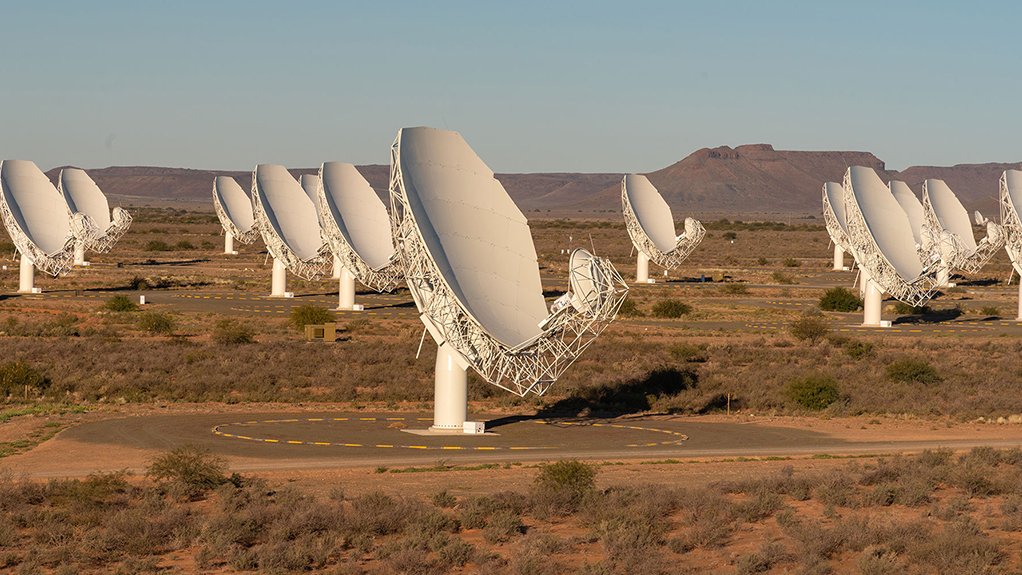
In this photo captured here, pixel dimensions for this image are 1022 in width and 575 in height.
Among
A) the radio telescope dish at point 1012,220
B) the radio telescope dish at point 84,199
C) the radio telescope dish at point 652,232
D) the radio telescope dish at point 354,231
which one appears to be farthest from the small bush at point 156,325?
the radio telescope dish at point 652,232

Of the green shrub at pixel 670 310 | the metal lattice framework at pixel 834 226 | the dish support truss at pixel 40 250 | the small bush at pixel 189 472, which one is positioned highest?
the metal lattice framework at pixel 834 226


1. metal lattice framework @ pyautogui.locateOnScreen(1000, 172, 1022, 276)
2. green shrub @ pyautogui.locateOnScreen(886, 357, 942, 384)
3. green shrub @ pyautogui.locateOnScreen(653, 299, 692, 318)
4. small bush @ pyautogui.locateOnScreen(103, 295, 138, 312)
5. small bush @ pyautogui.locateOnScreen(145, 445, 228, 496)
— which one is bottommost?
small bush @ pyautogui.locateOnScreen(145, 445, 228, 496)

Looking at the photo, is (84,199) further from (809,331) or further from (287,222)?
(809,331)

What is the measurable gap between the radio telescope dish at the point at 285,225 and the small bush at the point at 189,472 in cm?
5534

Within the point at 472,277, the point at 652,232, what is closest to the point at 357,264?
the point at 652,232

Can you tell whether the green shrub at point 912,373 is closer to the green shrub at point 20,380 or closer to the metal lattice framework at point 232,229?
the green shrub at point 20,380

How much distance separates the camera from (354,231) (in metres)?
78.8

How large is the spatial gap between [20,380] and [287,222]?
4015 cm

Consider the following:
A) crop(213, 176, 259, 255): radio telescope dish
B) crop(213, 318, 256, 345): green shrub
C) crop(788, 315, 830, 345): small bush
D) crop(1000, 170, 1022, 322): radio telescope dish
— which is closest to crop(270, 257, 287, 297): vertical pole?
crop(213, 318, 256, 345): green shrub

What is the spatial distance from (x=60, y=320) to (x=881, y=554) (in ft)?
165

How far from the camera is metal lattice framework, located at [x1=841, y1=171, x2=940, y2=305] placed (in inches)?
2768

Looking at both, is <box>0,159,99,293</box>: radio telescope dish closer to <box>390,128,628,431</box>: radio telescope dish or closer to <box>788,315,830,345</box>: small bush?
<box>788,315,830,345</box>: small bush

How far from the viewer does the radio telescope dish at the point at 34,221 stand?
271 ft

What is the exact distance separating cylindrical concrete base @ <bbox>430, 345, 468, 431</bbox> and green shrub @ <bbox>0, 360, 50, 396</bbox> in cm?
1540
